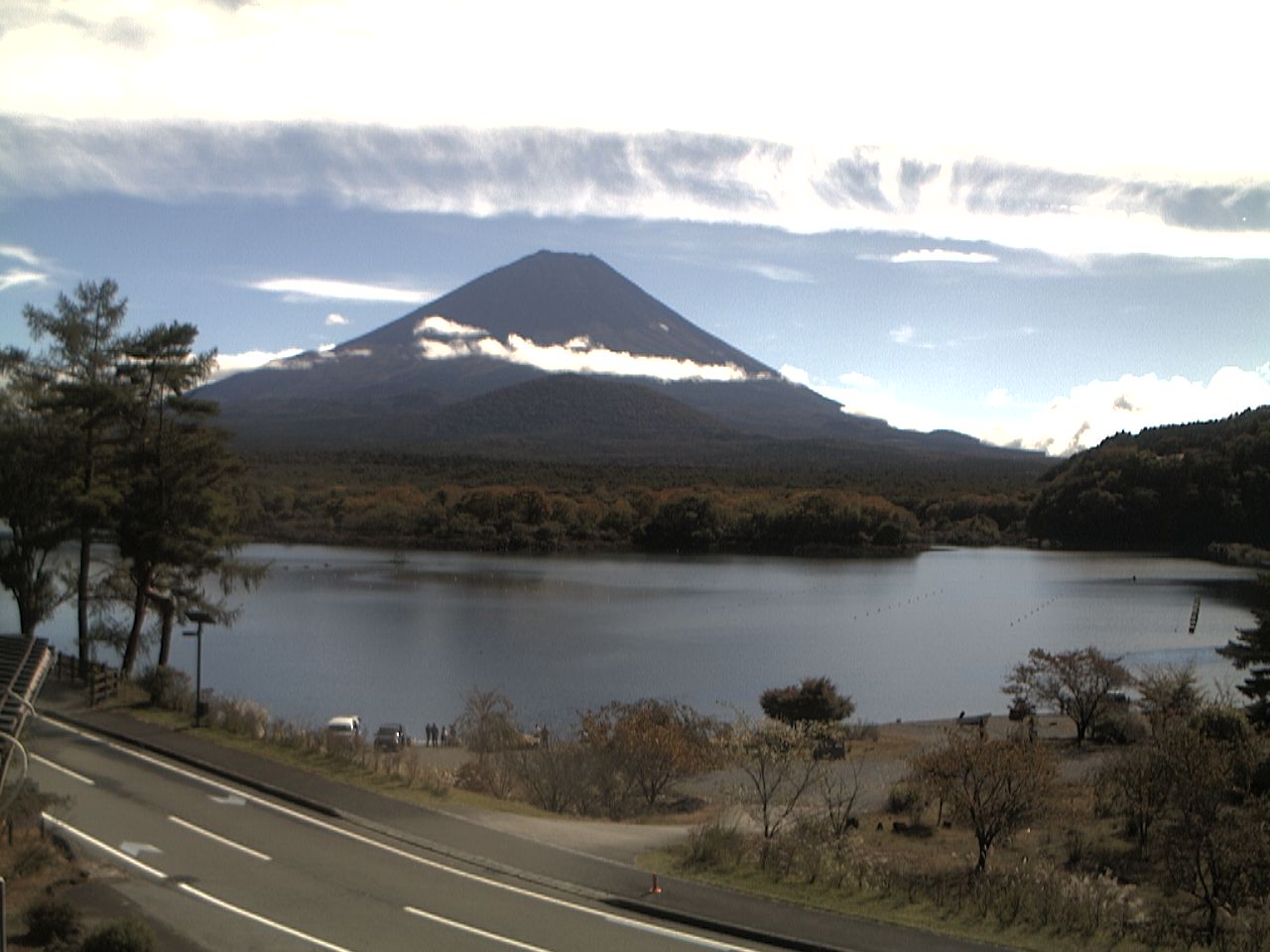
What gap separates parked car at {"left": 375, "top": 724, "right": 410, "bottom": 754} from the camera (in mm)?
19484

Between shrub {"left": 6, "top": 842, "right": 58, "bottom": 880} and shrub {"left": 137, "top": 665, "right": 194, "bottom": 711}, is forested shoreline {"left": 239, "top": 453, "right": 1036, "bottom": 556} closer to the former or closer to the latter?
shrub {"left": 137, "top": 665, "right": 194, "bottom": 711}

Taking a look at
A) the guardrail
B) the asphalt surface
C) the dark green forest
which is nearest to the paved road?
the asphalt surface

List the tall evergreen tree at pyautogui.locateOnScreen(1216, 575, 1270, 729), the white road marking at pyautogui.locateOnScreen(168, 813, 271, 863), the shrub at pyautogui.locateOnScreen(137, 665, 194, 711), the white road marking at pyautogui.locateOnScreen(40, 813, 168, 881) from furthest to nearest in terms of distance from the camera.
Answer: the tall evergreen tree at pyautogui.locateOnScreen(1216, 575, 1270, 729) < the shrub at pyautogui.locateOnScreen(137, 665, 194, 711) < the white road marking at pyautogui.locateOnScreen(168, 813, 271, 863) < the white road marking at pyautogui.locateOnScreen(40, 813, 168, 881)

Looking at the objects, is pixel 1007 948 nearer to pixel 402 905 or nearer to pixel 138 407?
pixel 402 905

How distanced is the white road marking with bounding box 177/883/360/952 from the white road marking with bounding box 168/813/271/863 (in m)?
0.90

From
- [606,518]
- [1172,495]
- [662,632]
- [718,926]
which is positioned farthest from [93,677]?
[1172,495]

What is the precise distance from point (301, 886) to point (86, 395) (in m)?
12.8

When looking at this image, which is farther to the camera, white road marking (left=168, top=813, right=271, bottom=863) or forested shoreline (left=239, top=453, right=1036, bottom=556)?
forested shoreline (left=239, top=453, right=1036, bottom=556)

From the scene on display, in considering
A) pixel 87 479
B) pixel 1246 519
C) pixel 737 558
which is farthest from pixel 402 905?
pixel 1246 519

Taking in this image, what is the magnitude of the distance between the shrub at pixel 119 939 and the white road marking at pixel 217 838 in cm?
271

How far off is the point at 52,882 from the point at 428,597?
40550mm

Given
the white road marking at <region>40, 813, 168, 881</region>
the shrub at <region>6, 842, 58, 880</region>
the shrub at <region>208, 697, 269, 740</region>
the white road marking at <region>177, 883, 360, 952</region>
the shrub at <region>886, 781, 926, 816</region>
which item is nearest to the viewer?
the white road marking at <region>177, 883, 360, 952</region>

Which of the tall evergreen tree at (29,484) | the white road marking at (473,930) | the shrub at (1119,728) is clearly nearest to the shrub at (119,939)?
the white road marking at (473,930)

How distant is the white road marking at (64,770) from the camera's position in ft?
40.0
